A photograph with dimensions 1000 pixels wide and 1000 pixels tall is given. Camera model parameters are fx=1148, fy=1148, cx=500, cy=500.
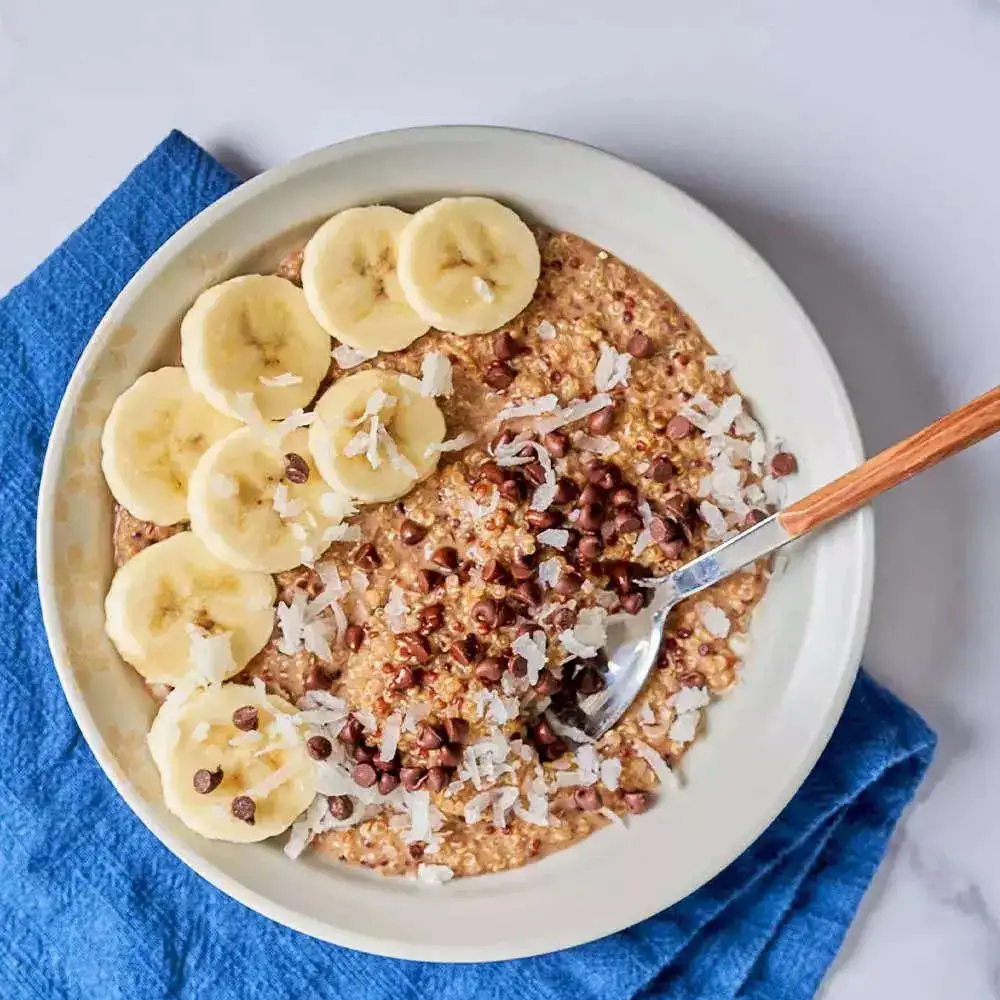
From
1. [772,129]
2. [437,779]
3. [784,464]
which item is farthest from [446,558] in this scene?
[772,129]

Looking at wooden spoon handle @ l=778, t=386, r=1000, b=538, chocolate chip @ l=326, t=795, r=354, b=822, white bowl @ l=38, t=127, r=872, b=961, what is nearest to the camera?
wooden spoon handle @ l=778, t=386, r=1000, b=538

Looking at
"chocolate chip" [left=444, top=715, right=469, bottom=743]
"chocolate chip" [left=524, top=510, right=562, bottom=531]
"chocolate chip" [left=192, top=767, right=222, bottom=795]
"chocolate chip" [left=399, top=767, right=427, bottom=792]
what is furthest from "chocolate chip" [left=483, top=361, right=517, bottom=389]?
"chocolate chip" [left=192, top=767, right=222, bottom=795]

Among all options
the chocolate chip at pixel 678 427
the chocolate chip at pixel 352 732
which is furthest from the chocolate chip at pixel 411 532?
the chocolate chip at pixel 678 427

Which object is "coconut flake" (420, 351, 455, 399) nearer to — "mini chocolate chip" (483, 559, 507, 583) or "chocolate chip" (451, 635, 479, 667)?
"mini chocolate chip" (483, 559, 507, 583)

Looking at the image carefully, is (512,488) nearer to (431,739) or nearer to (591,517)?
(591,517)

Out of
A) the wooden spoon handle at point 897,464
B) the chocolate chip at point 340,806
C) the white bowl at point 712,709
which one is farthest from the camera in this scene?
the chocolate chip at point 340,806

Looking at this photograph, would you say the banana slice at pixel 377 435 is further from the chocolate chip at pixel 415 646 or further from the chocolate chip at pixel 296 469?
the chocolate chip at pixel 415 646

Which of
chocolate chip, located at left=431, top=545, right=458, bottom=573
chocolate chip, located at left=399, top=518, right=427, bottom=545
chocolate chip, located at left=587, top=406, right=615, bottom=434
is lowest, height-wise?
chocolate chip, located at left=431, top=545, right=458, bottom=573
